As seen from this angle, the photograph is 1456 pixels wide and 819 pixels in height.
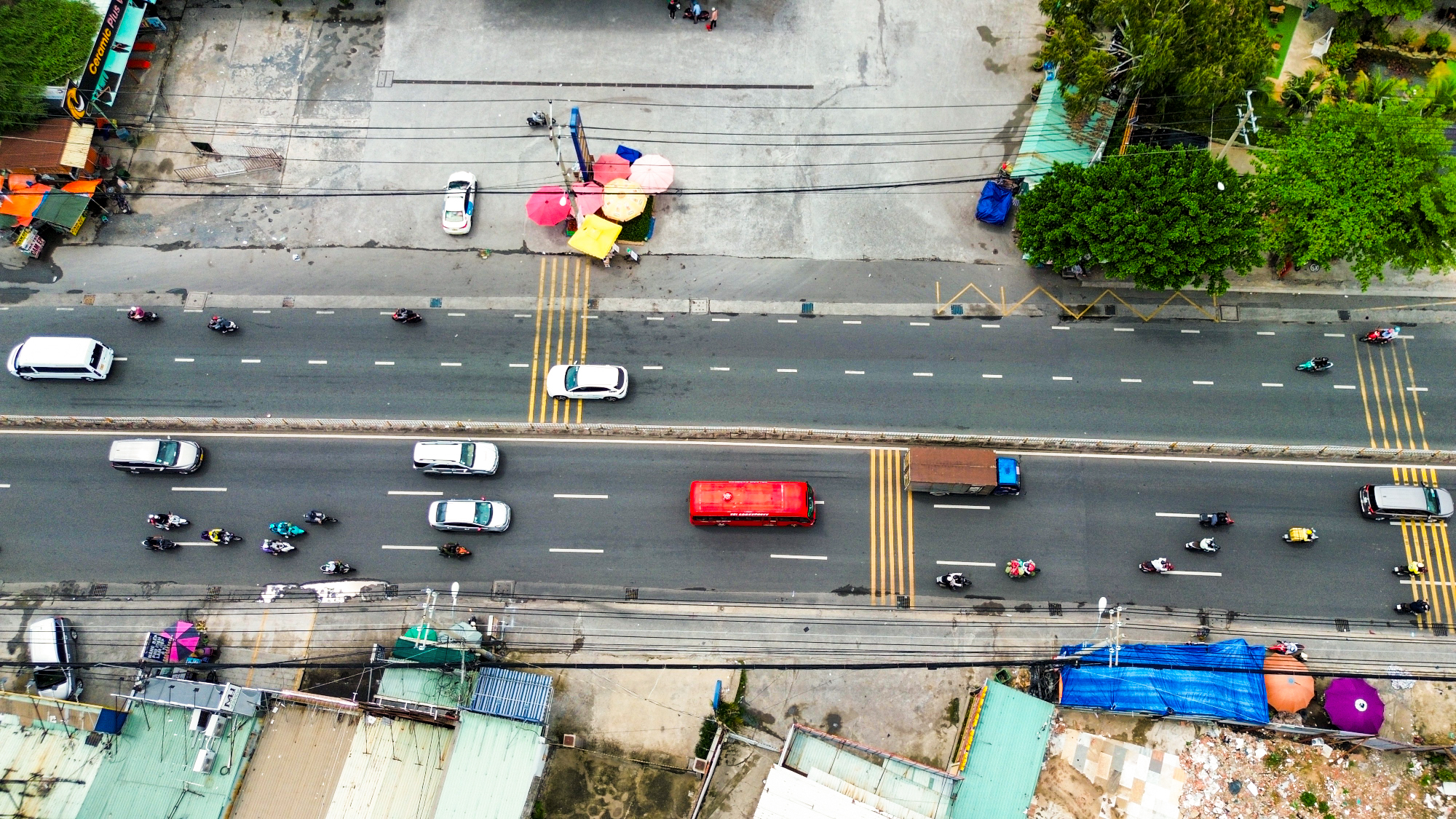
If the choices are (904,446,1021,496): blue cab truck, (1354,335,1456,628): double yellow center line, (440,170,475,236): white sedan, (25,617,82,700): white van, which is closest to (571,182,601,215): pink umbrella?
(440,170,475,236): white sedan

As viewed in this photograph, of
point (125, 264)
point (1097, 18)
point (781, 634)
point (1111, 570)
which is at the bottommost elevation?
point (781, 634)

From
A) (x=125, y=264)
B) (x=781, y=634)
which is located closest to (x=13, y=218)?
(x=125, y=264)

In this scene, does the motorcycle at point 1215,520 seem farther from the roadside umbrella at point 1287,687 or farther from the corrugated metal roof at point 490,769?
the corrugated metal roof at point 490,769

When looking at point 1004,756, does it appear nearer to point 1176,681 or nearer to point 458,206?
point 1176,681

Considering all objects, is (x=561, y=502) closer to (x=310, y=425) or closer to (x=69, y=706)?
(x=310, y=425)

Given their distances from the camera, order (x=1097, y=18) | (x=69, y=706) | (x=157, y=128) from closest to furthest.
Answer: (x=69, y=706) < (x=1097, y=18) < (x=157, y=128)

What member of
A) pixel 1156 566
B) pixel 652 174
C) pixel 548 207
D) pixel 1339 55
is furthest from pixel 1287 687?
pixel 548 207

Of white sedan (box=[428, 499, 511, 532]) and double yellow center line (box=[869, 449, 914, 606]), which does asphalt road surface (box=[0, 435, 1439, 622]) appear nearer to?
double yellow center line (box=[869, 449, 914, 606])
